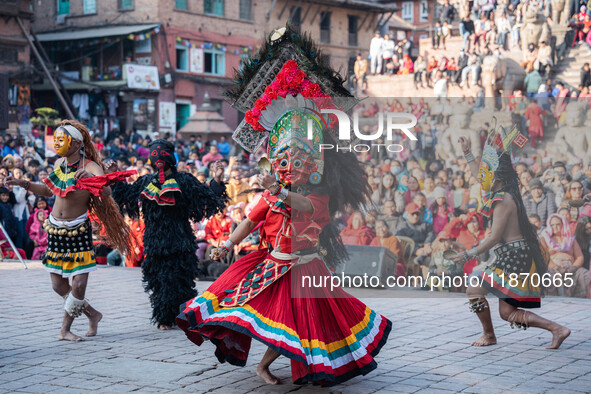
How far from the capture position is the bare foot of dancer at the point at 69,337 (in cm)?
722

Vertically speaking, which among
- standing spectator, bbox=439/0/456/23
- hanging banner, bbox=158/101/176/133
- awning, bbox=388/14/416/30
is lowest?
hanging banner, bbox=158/101/176/133

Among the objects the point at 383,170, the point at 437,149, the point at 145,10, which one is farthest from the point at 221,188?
the point at 145,10

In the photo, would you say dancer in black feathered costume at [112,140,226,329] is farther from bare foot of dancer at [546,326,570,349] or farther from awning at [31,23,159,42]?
awning at [31,23,159,42]

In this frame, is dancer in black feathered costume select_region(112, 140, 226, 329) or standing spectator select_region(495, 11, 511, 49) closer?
dancer in black feathered costume select_region(112, 140, 226, 329)

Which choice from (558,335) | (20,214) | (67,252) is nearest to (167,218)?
(67,252)

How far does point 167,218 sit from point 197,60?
29.5 metres

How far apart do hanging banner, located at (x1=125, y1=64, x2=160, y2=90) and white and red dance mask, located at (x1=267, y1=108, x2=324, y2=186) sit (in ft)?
92.4

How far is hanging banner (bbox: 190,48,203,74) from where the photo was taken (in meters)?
36.3

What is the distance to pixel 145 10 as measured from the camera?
1377 inches

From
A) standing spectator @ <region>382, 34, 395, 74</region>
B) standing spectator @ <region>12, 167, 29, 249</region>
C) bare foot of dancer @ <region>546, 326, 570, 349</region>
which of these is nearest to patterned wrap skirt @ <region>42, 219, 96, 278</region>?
bare foot of dancer @ <region>546, 326, 570, 349</region>

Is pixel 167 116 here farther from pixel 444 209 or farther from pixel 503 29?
pixel 444 209

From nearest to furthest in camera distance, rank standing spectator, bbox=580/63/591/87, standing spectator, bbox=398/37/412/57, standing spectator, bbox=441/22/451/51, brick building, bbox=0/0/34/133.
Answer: standing spectator, bbox=580/63/591/87 → brick building, bbox=0/0/34/133 → standing spectator, bbox=441/22/451/51 → standing spectator, bbox=398/37/412/57

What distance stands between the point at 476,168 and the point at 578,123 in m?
3.05

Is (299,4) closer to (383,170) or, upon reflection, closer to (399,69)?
(399,69)
